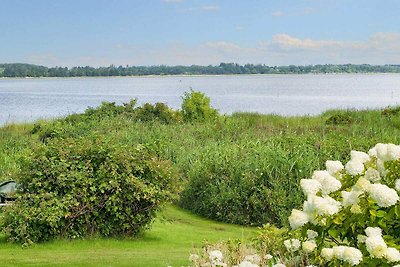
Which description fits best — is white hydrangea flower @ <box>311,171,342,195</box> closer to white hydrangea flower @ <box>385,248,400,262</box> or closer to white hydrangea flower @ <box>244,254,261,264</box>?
white hydrangea flower @ <box>385,248,400,262</box>

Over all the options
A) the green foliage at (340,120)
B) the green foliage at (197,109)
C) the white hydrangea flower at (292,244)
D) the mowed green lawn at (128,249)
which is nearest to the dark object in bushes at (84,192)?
the mowed green lawn at (128,249)

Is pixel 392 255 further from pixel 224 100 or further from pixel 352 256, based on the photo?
pixel 224 100

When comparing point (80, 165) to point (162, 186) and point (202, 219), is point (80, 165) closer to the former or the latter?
point (162, 186)

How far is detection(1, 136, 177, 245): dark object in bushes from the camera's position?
9180 millimetres

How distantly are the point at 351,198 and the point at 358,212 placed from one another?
132 mm

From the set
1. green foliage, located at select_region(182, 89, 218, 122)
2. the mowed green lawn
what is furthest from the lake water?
the mowed green lawn

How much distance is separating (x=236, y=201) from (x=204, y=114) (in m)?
17.4

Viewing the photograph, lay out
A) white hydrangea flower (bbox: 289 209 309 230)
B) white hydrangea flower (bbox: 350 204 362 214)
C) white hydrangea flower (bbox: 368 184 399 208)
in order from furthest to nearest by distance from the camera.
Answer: white hydrangea flower (bbox: 289 209 309 230) < white hydrangea flower (bbox: 350 204 362 214) < white hydrangea flower (bbox: 368 184 399 208)

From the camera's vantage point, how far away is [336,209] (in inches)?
168

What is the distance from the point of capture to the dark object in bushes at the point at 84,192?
9180 mm

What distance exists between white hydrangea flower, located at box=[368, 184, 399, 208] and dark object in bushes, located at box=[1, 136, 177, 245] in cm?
573

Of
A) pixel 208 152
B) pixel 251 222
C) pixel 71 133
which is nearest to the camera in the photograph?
pixel 251 222

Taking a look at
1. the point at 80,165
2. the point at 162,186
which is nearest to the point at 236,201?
the point at 162,186

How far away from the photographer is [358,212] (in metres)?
4.25
